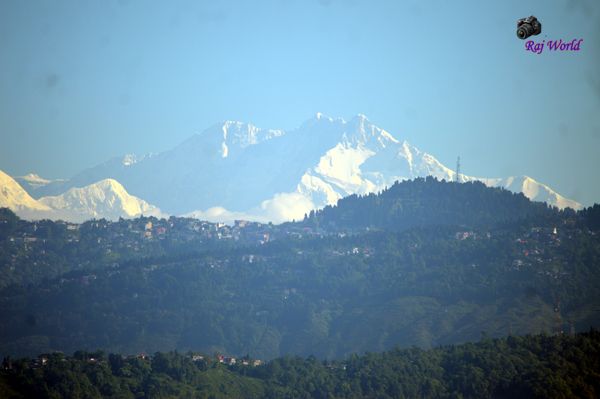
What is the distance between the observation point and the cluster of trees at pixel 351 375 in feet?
439

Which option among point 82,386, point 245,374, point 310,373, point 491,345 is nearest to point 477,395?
point 491,345

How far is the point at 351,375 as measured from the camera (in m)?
155

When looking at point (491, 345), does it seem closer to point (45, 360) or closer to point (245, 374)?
point (245, 374)

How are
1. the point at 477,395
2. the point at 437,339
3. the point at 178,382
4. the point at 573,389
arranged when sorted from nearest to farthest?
the point at 573,389 → the point at 477,395 → the point at 178,382 → the point at 437,339

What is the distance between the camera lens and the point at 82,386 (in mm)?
138500

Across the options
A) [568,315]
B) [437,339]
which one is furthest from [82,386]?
[568,315]

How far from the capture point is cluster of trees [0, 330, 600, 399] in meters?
134

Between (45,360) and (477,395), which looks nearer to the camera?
(477,395)

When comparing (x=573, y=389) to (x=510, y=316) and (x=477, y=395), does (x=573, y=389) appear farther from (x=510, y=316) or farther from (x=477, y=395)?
(x=510, y=316)

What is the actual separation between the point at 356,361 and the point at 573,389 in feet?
140

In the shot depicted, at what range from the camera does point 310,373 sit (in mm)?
156000

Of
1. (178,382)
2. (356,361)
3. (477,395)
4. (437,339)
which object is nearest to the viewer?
(477,395)

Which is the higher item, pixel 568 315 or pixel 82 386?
pixel 568 315

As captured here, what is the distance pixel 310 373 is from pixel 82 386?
34.0 metres
